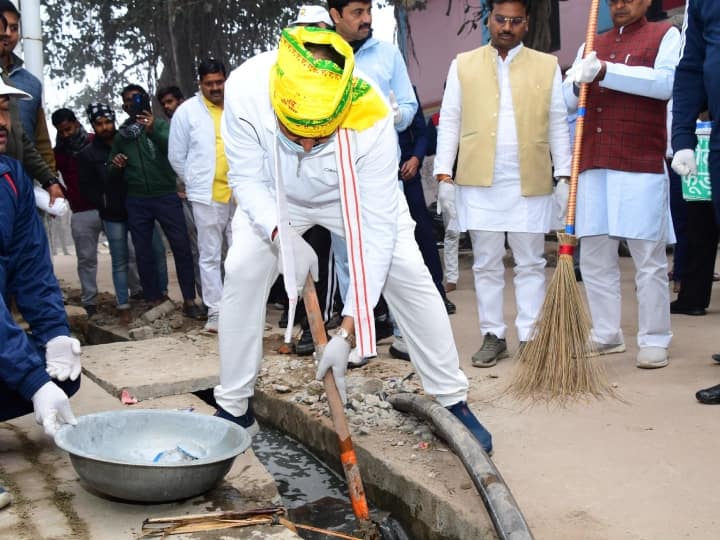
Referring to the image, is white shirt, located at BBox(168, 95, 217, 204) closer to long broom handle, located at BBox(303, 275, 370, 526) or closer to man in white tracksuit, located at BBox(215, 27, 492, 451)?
man in white tracksuit, located at BBox(215, 27, 492, 451)

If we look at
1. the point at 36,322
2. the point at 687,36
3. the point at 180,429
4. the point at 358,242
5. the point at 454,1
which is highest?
the point at 454,1

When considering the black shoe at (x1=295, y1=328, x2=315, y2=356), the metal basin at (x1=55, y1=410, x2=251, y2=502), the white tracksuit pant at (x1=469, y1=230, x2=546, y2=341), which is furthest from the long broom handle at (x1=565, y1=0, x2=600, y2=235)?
the metal basin at (x1=55, y1=410, x2=251, y2=502)

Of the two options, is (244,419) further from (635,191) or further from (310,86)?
(635,191)

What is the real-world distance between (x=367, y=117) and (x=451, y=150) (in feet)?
5.77

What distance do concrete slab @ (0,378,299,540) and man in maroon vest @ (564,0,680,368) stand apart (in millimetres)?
2235

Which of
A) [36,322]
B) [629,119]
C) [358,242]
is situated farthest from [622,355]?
[36,322]

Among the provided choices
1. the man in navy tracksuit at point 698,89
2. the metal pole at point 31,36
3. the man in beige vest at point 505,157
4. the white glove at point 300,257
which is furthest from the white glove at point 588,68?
the metal pole at point 31,36

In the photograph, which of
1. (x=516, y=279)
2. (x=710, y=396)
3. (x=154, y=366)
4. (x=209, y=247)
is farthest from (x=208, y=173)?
(x=710, y=396)

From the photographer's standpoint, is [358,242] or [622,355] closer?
[358,242]

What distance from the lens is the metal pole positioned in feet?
21.1

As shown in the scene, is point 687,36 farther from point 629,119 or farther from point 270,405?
point 270,405

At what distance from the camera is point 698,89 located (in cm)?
373

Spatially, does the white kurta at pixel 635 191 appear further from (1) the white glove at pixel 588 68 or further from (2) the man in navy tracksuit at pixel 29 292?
(2) the man in navy tracksuit at pixel 29 292

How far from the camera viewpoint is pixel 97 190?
21.5 ft
